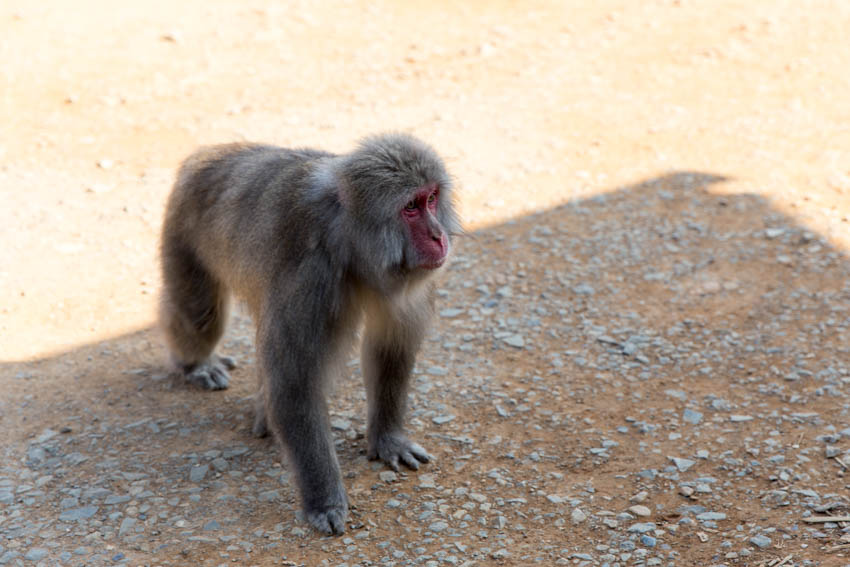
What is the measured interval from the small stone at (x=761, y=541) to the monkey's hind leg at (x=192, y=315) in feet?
11.1

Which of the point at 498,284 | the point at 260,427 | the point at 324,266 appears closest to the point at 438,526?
the point at 260,427

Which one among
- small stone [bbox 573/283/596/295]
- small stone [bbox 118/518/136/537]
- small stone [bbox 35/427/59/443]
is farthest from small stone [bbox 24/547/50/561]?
small stone [bbox 573/283/596/295]

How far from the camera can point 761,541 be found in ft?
16.1

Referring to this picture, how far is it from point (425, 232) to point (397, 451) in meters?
1.54

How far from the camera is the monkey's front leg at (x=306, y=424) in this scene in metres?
5.00

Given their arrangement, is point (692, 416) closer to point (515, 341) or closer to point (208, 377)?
point (515, 341)

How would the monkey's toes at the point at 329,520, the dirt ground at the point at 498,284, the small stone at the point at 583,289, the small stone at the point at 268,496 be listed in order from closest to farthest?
the monkey's toes at the point at 329,520
the dirt ground at the point at 498,284
the small stone at the point at 268,496
the small stone at the point at 583,289

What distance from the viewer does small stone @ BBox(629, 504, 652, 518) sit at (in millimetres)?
5203

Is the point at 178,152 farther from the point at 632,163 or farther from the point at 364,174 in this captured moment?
the point at 364,174

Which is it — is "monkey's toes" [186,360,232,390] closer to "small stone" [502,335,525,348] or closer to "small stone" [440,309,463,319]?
"small stone" [440,309,463,319]

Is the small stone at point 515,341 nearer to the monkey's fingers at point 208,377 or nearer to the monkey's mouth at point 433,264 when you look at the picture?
the monkey's fingers at point 208,377

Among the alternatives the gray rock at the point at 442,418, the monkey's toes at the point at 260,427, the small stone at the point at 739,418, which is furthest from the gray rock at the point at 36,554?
the small stone at the point at 739,418

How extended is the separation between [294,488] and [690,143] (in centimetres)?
583

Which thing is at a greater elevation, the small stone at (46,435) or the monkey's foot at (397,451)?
the monkey's foot at (397,451)
